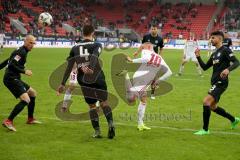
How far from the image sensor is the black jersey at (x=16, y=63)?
32.6 ft

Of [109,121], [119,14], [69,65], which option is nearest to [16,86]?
[69,65]

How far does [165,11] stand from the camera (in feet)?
236

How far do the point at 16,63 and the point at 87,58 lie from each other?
1.92 metres

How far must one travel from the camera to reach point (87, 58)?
9.10 m

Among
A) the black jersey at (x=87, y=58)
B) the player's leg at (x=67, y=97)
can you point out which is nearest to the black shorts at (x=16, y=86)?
the black jersey at (x=87, y=58)

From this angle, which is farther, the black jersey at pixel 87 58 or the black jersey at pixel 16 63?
the black jersey at pixel 16 63

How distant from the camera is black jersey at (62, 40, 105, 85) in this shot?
906 centimetres

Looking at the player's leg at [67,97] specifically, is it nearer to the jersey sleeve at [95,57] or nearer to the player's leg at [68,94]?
the player's leg at [68,94]

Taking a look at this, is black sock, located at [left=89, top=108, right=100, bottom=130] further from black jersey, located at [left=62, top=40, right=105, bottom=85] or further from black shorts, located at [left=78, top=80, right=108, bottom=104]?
black jersey, located at [left=62, top=40, right=105, bottom=85]

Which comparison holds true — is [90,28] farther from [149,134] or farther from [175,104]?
[175,104]

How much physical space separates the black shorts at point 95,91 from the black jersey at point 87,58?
0.30 feet

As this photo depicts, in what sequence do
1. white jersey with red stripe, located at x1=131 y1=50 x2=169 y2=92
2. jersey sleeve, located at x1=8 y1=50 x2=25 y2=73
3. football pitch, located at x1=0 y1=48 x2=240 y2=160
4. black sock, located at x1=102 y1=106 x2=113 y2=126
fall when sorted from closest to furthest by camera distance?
football pitch, located at x1=0 y1=48 x2=240 y2=160, black sock, located at x1=102 y1=106 x2=113 y2=126, jersey sleeve, located at x1=8 y1=50 x2=25 y2=73, white jersey with red stripe, located at x1=131 y1=50 x2=169 y2=92

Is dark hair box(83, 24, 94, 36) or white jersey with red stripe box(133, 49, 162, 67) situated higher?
dark hair box(83, 24, 94, 36)

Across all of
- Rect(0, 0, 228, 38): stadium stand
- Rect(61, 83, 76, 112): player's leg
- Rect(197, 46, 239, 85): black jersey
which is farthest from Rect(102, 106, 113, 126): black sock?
Rect(0, 0, 228, 38): stadium stand
